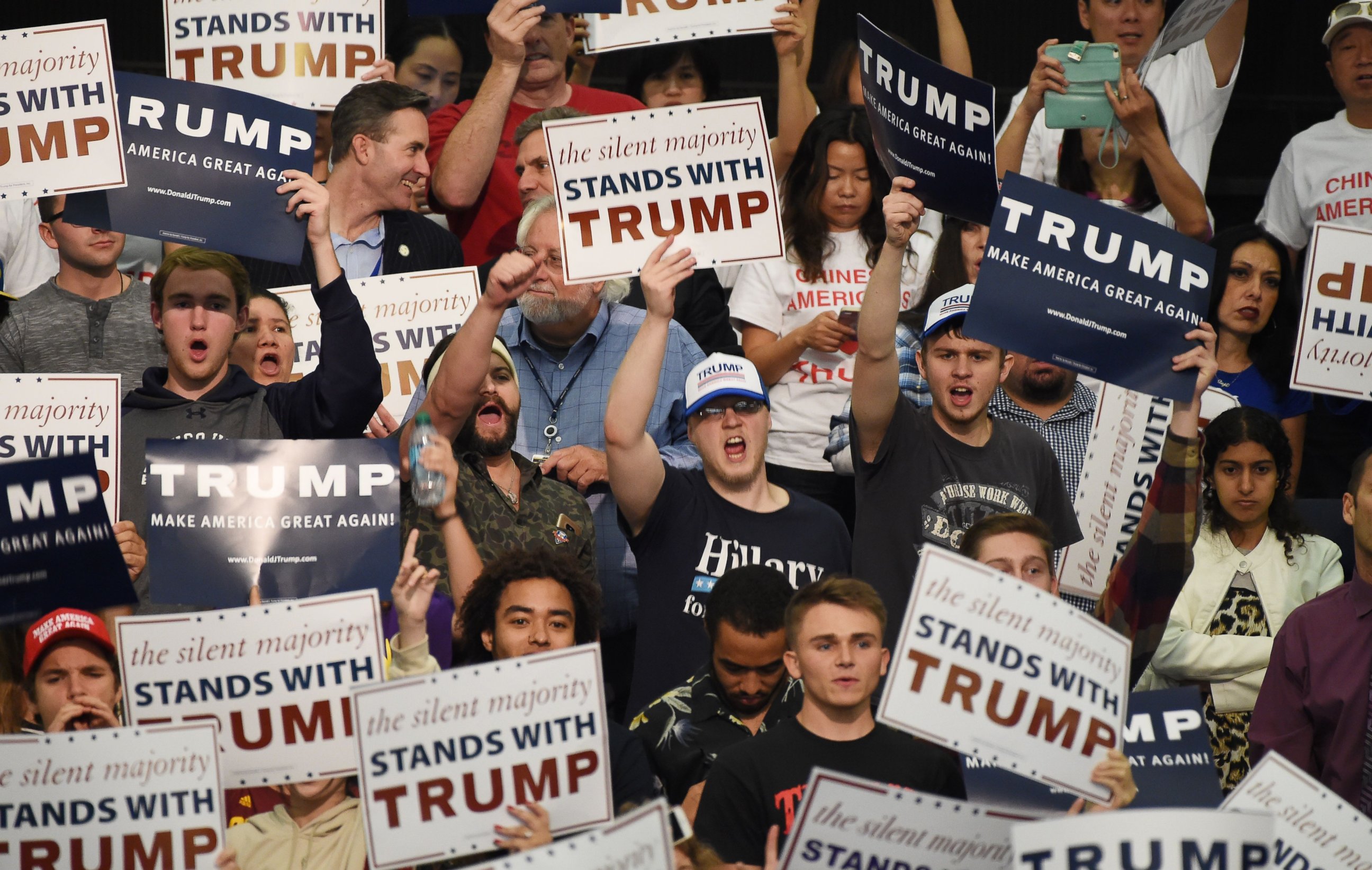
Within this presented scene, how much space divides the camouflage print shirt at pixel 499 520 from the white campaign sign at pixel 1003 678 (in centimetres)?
151

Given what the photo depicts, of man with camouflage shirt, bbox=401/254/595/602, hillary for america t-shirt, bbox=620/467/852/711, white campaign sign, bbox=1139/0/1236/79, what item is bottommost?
hillary for america t-shirt, bbox=620/467/852/711

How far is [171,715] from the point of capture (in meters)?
4.53

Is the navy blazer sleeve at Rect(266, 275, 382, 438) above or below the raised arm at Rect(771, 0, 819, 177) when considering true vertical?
below

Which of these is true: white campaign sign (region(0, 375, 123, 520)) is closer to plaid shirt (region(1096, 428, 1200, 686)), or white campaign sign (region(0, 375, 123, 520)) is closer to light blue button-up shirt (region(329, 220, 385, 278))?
light blue button-up shirt (region(329, 220, 385, 278))

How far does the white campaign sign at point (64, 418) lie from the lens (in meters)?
5.31

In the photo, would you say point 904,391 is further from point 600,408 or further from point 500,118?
point 500,118

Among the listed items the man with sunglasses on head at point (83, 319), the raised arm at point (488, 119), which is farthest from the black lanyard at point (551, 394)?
the man with sunglasses on head at point (83, 319)

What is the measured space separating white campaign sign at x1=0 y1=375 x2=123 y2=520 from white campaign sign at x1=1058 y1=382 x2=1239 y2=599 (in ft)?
9.39

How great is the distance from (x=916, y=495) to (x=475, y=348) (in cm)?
136

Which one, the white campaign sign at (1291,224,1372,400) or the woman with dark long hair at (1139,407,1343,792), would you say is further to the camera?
the white campaign sign at (1291,224,1372,400)

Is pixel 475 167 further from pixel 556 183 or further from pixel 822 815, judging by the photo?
pixel 822 815

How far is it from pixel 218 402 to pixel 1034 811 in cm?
262

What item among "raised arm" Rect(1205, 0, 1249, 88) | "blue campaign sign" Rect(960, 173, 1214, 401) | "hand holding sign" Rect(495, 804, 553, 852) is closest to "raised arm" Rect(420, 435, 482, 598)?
"hand holding sign" Rect(495, 804, 553, 852)

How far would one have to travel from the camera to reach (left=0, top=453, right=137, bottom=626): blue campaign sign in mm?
4613
